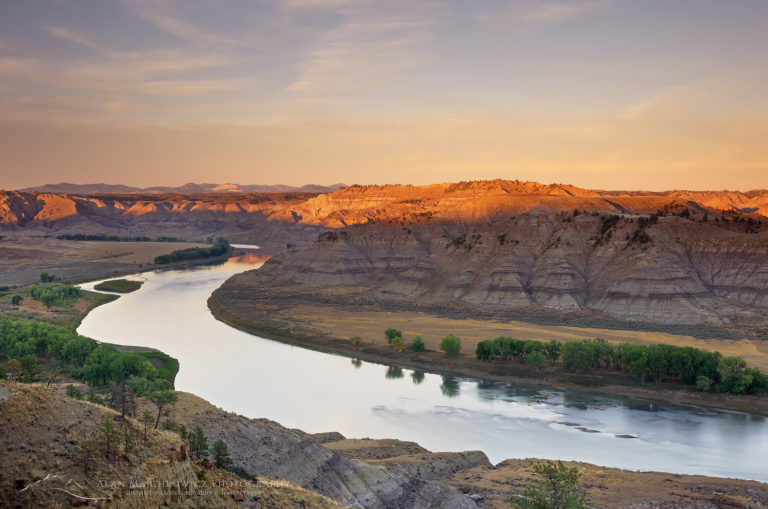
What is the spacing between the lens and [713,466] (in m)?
42.3

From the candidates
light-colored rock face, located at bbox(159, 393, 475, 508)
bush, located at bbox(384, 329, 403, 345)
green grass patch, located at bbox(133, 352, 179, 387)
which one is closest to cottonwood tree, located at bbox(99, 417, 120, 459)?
light-colored rock face, located at bbox(159, 393, 475, 508)

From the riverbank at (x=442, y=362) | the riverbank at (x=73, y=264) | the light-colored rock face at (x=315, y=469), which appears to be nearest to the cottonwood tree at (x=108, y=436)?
A: the light-colored rock face at (x=315, y=469)

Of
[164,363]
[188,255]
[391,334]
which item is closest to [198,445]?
[164,363]

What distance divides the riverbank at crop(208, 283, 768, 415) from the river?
1809 millimetres

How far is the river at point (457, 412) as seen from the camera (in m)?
45.3

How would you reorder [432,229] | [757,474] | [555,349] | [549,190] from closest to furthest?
[757,474] < [555,349] < [432,229] < [549,190]

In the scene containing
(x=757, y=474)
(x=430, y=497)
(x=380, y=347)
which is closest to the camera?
(x=430, y=497)

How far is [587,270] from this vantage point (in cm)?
10594

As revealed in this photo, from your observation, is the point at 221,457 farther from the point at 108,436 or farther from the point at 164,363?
the point at 164,363

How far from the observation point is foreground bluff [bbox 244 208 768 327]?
3605 inches

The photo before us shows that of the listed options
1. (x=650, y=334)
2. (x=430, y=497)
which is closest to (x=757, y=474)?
(x=430, y=497)

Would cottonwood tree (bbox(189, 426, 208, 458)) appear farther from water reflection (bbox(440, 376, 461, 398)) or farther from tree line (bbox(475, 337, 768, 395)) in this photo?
tree line (bbox(475, 337, 768, 395))

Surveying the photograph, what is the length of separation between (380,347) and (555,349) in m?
23.1

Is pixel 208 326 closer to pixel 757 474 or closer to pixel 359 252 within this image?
pixel 359 252
